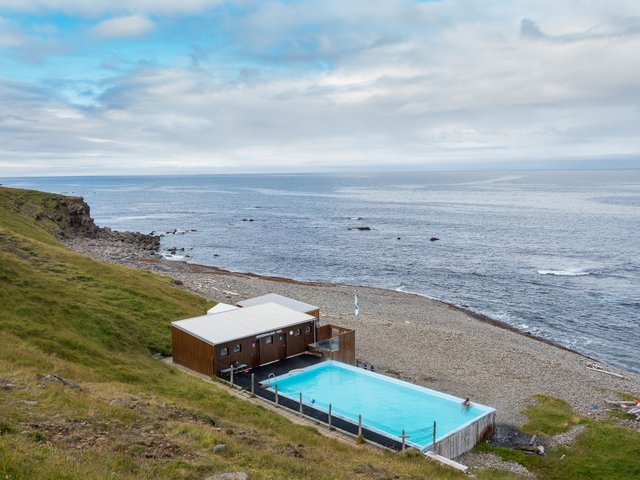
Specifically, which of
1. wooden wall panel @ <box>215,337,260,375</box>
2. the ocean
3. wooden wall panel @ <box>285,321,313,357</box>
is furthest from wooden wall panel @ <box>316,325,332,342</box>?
the ocean

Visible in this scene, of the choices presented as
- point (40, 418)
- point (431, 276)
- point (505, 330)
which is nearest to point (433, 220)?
point (431, 276)

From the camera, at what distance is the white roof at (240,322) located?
28.5 m

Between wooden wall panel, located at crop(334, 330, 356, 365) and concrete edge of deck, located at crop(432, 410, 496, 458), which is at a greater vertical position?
wooden wall panel, located at crop(334, 330, 356, 365)

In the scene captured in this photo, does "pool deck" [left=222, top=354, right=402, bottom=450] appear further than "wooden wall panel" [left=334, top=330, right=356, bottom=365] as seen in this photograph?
No

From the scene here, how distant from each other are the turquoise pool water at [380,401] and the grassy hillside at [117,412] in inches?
135

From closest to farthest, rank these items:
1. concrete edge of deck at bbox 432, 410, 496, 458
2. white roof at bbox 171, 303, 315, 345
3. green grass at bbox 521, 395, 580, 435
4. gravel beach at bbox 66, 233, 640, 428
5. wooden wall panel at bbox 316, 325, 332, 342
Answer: concrete edge of deck at bbox 432, 410, 496, 458 → green grass at bbox 521, 395, 580, 435 → white roof at bbox 171, 303, 315, 345 → gravel beach at bbox 66, 233, 640, 428 → wooden wall panel at bbox 316, 325, 332, 342

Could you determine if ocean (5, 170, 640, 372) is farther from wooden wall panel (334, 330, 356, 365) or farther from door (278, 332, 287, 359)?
door (278, 332, 287, 359)

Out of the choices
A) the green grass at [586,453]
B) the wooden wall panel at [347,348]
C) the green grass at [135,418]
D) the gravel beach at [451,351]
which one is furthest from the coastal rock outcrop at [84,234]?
the green grass at [586,453]

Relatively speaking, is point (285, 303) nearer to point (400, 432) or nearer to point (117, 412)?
point (400, 432)

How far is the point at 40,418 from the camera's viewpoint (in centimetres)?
1438

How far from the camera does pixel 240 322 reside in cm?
3059

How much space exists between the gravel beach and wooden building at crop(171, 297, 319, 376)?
6.72m

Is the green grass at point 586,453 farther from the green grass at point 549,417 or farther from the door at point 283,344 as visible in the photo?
the door at point 283,344

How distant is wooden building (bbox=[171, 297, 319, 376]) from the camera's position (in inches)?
1097
